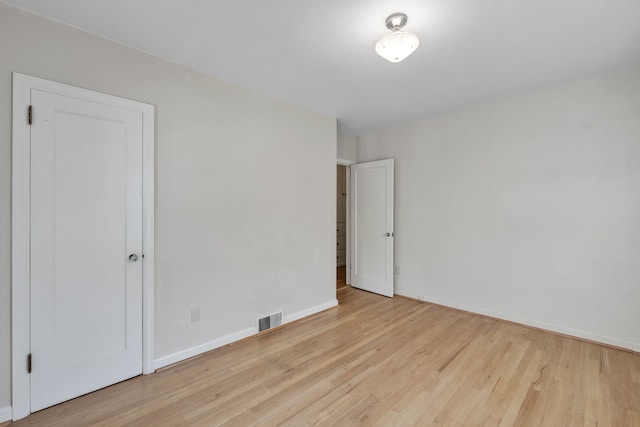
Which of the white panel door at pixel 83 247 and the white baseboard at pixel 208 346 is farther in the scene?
the white baseboard at pixel 208 346

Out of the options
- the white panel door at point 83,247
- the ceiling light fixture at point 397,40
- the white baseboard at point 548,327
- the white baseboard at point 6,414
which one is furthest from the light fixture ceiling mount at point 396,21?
the white baseboard at point 6,414

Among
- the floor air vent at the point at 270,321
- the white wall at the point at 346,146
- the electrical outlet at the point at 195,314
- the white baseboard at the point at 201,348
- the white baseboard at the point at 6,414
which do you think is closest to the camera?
the white baseboard at the point at 6,414

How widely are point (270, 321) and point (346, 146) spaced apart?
2938 mm

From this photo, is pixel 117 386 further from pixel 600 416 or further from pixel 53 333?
Result: pixel 600 416

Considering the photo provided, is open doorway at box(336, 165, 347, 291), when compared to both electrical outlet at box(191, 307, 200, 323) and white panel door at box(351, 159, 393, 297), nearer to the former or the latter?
white panel door at box(351, 159, 393, 297)

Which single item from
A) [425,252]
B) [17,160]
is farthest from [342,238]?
[17,160]

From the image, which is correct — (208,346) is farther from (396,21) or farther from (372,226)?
(396,21)

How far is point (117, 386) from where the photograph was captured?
2062 mm

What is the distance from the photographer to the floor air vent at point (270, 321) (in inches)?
117

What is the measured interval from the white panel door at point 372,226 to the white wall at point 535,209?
269 millimetres

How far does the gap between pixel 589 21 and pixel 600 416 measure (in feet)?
8.44

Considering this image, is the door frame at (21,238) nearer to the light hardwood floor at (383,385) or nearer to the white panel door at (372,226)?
the light hardwood floor at (383,385)

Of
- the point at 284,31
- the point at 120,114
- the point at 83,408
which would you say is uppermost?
the point at 284,31

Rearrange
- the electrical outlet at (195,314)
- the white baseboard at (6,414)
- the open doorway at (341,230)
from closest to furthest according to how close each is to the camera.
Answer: the white baseboard at (6,414), the electrical outlet at (195,314), the open doorway at (341,230)
